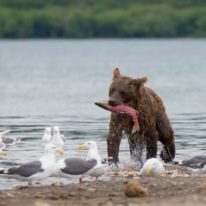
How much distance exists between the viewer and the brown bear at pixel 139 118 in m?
18.2

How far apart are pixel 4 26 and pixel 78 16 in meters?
10.7

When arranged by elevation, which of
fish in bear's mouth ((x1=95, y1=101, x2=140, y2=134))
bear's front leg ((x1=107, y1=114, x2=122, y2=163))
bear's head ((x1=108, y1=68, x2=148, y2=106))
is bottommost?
bear's front leg ((x1=107, y1=114, x2=122, y2=163))

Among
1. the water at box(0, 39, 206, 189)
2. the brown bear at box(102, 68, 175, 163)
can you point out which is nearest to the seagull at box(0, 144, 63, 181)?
the water at box(0, 39, 206, 189)

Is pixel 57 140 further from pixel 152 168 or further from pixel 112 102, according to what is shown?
pixel 152 168

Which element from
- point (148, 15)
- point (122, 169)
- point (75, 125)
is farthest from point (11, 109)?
point (148, 15)

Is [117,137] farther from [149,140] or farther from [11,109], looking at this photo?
[11,109]

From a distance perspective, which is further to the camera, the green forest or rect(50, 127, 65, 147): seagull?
the green forest

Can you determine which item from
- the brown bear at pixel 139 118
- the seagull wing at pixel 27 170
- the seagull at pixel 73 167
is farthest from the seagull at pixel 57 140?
the seagull wing at pixel 27 170

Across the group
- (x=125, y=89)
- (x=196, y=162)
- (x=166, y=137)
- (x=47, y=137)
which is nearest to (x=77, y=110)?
(x=47, y=137)

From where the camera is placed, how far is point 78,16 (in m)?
141

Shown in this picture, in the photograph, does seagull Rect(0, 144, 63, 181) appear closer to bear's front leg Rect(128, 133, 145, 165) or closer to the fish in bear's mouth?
the fish in bear's mouth

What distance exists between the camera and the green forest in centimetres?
14031

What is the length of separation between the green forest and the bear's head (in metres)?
119

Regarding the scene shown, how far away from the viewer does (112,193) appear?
1502 cm
